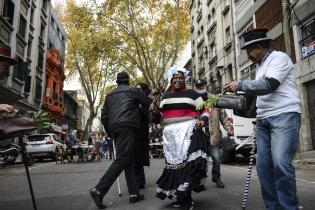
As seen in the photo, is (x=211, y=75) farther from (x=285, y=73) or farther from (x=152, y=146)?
(x=285, y=73)

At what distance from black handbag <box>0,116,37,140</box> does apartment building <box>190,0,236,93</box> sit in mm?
17239

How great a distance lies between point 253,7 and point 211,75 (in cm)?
876

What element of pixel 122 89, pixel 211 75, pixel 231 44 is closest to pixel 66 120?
pixel 211 75

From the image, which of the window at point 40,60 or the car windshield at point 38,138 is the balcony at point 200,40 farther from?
the car windshield at point 38,138

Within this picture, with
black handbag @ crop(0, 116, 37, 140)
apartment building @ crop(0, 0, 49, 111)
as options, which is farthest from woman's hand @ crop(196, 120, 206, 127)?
apartment building @ crop(0, 0, 49, 111)

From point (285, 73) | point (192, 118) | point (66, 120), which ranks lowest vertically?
point (192, 118)

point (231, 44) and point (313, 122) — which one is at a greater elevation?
point (231, 44)

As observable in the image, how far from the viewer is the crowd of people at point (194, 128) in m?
3.31

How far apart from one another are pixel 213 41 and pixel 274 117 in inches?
950

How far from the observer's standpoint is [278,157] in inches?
129

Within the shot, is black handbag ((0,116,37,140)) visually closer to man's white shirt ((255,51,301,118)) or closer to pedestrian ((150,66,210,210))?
pedestrian ((150,66,210,210))

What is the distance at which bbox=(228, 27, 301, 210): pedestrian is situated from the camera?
3.25m

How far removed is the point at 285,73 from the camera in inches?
133

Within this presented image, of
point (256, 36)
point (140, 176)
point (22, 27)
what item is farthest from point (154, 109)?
point (22, 27)
